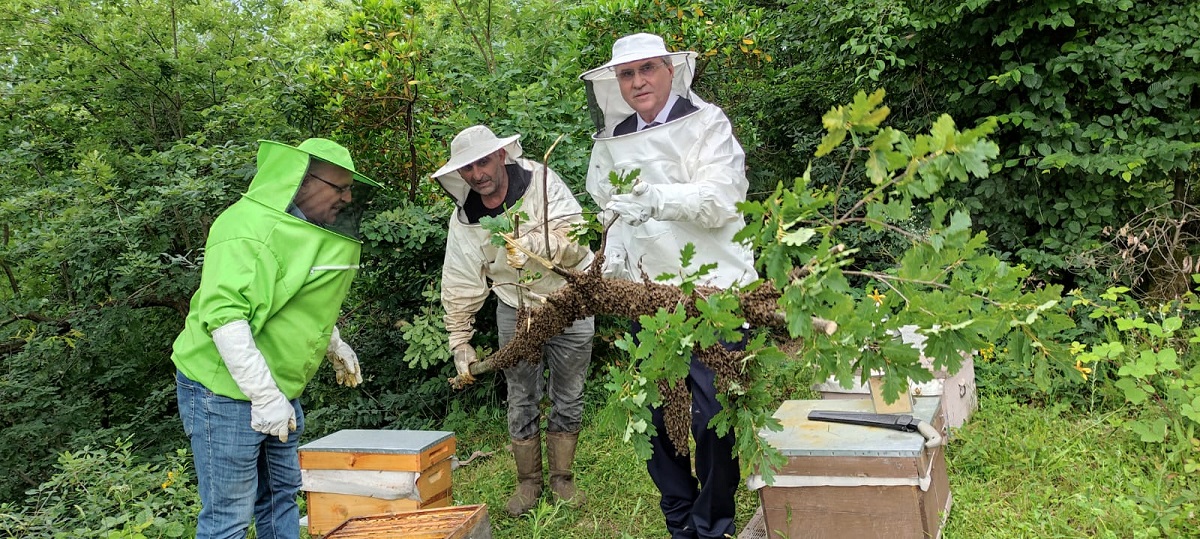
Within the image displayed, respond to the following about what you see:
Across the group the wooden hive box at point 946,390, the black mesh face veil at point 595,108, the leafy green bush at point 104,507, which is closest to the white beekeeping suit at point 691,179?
the black mesh face veil at point 595,108

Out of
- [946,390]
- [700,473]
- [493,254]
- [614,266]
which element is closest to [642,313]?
[614,266]

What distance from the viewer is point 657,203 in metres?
2.32

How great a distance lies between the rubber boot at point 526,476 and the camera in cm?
355

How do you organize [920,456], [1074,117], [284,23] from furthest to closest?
[284,23] < [1074,117] < [920,456]

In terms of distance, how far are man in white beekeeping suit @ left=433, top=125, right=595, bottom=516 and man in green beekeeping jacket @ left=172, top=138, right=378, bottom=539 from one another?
0.52 metres

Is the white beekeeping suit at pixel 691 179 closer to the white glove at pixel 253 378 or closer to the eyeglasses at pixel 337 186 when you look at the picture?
the eyeglasses at pixel 337 186

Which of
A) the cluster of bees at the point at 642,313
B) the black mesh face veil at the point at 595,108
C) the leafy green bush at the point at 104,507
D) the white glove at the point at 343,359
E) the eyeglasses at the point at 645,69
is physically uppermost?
the eyeglasses at the point at 645,69

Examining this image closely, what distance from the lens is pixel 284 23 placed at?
6.61 m

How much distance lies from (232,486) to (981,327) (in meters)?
2.28

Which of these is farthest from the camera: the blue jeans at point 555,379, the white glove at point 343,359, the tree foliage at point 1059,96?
the tree foliage at point 1059,96

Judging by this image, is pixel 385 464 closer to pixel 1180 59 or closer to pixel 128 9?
pixel 128 9

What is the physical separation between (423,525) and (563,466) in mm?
1029

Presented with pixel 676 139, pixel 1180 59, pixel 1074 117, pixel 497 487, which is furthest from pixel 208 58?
pixel 1180 59

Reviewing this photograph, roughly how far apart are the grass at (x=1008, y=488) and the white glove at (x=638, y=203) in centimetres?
146
